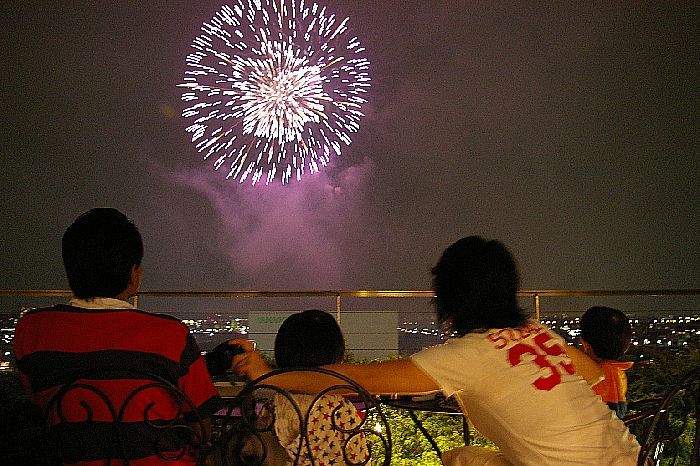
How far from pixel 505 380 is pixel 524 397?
49 millimetres

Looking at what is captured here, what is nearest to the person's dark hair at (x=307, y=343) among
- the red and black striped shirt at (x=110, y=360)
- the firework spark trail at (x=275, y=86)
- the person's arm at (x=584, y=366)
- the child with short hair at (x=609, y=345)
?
the red and black striped shirt at (x=110, y=360)

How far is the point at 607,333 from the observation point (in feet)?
7.64

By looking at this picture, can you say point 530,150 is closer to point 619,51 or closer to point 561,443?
point 619,51

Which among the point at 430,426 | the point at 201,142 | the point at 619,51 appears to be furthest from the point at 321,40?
the point at 619,51

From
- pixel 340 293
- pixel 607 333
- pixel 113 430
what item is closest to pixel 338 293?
pixel 340 293

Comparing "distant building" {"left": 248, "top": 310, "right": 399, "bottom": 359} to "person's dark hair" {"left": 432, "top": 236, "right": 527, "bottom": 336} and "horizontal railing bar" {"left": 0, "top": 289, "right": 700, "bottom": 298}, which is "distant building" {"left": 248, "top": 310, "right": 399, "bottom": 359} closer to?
"horizontal railing bar" {"left": 0, "top": 289, "right": 700, "bottom": 298}

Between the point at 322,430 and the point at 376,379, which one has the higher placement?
the point at 376,379

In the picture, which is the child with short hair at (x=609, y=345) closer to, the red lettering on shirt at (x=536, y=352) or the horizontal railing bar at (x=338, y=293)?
the red lettering on shirt at (x=536, y=352)

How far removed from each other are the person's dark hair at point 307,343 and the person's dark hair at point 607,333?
1.06 m

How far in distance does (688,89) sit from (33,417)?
72.7ft

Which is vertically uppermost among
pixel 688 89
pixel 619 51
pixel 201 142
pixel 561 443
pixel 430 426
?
pixel 619 51

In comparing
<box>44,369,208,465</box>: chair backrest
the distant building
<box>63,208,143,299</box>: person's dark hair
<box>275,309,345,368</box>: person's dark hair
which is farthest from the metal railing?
<box>44,369,208,465</box>: chair backrest

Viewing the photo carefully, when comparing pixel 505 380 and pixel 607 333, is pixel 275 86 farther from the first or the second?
pixel 505 380

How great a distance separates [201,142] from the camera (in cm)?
993
